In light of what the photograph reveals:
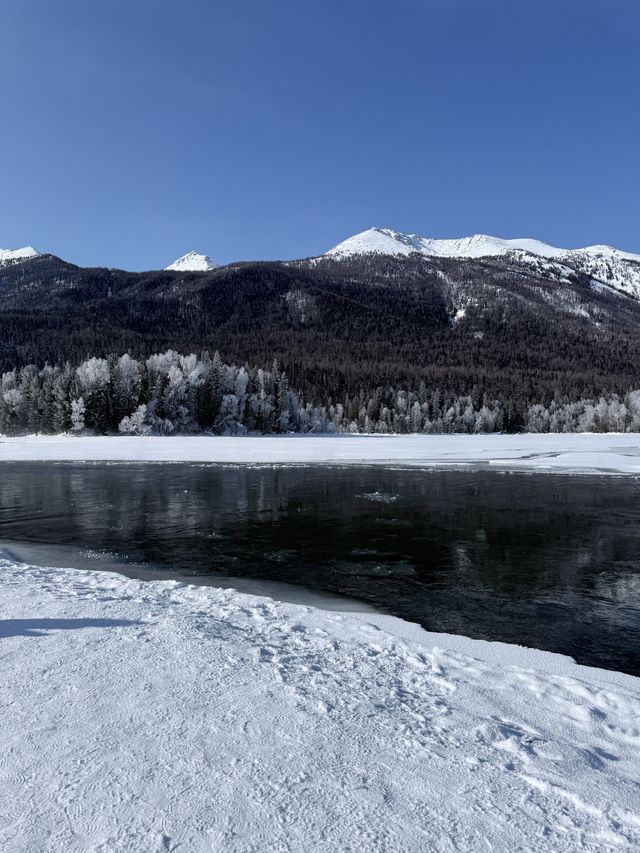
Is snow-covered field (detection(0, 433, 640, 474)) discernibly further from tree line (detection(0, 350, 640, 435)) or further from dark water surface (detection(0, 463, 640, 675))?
tree line (detection(0, 350, 640, 435))

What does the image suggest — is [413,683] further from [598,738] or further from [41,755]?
[41,755]

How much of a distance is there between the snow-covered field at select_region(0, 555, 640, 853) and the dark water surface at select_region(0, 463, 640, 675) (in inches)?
85.1

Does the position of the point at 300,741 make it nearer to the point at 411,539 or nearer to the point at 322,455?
the point at 411,539

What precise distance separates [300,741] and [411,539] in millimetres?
13414

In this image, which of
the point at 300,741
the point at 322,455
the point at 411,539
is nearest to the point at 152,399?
the point at 322,455

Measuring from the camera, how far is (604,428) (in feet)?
454

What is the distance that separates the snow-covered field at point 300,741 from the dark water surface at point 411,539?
2160 mm

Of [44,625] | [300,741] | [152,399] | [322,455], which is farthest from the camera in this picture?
[152,399]

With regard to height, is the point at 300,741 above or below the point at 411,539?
above

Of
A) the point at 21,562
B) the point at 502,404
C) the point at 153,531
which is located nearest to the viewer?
the point at 21,562

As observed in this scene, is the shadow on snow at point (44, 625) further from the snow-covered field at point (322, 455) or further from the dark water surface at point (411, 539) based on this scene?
the snow-covered field at point (322, 455)

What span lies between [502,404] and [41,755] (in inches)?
6786

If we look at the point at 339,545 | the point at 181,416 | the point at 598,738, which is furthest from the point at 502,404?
the point at 598,738

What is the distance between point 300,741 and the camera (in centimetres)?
543
